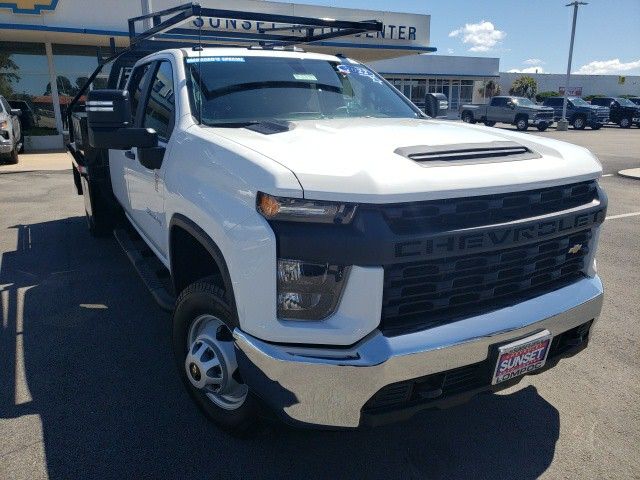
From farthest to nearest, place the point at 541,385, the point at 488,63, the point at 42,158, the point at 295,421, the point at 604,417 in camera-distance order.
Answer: the point at 488,63, the point at 42,158, the point at 541,385, the point at 604,417, the point at 295,421

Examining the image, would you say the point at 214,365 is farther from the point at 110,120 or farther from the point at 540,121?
the point at 540,121

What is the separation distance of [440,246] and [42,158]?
16443mm

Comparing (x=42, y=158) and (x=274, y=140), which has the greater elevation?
(x=274, y=140)

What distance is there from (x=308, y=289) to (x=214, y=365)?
0.82 metres

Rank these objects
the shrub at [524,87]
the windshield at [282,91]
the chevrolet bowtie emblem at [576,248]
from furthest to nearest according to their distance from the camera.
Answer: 1. the shrub at [524,87]
2. the windshield at [282,91]
3. the chevrolet bowtie emblem at [576,248]

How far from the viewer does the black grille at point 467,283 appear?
2156 millimetres

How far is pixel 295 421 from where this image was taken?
2.20 m

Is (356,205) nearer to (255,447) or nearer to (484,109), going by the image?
(255,447)

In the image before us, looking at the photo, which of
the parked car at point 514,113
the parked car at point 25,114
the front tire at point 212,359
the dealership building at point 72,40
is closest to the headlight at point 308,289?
the front tire at point 212,359

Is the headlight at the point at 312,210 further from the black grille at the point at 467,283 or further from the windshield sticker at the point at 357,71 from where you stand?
the windshield sticker at the point at 357,71

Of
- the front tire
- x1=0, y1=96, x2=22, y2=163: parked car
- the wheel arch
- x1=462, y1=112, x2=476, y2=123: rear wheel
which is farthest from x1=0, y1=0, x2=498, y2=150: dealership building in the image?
the front tire

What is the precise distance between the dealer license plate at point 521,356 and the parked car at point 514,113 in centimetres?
2727

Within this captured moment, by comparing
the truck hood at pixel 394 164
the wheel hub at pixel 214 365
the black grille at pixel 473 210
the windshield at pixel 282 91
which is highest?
the windshield at pixel 282 91

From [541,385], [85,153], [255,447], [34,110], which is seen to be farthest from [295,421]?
[34,110]
